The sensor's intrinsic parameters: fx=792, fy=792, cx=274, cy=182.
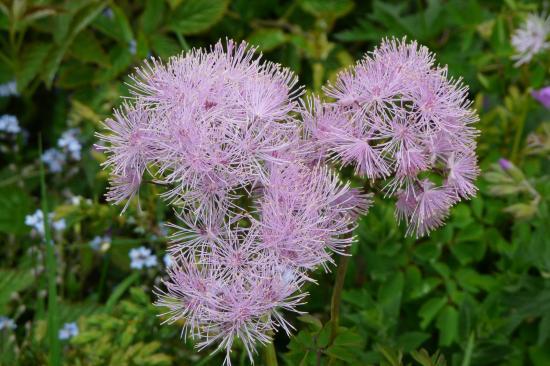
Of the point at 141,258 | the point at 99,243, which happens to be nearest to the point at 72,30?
the point at 99,243

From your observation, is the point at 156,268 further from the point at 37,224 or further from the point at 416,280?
the point at 416,280

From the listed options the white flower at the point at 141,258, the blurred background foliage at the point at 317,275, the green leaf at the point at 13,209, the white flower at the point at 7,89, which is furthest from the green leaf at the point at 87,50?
the white flower at the point at 141,258

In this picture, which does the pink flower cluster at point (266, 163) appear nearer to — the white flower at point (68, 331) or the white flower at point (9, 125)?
the white flower at point (68, 331)

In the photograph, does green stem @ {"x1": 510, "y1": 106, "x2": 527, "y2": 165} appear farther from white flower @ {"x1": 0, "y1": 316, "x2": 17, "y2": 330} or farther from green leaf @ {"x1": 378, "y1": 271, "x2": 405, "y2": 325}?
white flower @ {"x1": 0, "y1": 316, "x2": 17, "y2": 330}

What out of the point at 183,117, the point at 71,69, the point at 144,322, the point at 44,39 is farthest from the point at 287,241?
the point at 44,39

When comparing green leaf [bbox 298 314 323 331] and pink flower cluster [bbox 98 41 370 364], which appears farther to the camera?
green leaf [bbox 298 314 323 331]

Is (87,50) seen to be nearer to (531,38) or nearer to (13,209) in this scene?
(13,209)

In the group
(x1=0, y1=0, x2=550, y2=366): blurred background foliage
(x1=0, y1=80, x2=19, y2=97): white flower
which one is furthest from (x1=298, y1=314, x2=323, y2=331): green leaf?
(x1=0, y1=80, x2=19, y2=97): white flower

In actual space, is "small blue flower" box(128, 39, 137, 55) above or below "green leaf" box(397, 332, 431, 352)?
above
